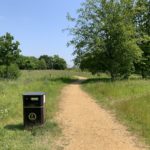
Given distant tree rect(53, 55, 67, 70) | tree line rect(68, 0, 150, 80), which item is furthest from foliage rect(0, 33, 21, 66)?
distant tree rect(53, 55, 67, 70)

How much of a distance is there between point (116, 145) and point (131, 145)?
0.38 metres

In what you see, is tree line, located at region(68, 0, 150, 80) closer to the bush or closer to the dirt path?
the bush

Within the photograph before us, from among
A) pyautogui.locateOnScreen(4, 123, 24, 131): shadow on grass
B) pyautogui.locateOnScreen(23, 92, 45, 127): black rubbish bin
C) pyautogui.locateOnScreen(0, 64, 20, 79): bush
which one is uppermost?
pyautogui.locateOnScreen(0, 64, 20, 79): bush

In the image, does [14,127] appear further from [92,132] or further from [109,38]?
[109,38]

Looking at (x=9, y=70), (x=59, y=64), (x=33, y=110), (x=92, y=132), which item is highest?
(x=59, y=64)

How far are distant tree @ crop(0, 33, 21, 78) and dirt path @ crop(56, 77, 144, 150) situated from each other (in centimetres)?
3313

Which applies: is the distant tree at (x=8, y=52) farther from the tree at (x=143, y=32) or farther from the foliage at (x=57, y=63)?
the foliage at (x=57, y=63)

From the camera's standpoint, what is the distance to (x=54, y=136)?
1020 centimetres

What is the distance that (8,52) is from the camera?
4756 cm

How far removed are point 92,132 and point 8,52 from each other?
125 feet

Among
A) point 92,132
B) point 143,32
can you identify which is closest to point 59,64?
point 143,32

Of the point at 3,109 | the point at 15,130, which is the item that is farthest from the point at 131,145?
the point at 3,109

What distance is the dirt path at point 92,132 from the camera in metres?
9.17

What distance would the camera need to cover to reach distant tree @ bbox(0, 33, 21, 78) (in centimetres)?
4706
